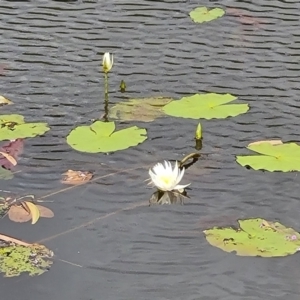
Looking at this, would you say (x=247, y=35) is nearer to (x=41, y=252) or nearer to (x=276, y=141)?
(x=276, y=141)

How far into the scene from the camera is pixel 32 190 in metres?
3.40

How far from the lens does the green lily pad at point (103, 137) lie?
3.65 metres

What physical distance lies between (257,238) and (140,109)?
1.29 metres

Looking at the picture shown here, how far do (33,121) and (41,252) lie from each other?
3.76ft

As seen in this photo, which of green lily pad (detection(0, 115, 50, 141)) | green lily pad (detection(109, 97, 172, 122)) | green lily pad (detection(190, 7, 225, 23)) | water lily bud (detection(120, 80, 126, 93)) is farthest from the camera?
green lily pad (detection(190, 7, 225, 23))

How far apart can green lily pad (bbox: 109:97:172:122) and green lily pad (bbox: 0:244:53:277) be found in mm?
1168

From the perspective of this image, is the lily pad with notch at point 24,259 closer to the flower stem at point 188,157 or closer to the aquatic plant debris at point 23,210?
the aquatic plant debris at point 23,210

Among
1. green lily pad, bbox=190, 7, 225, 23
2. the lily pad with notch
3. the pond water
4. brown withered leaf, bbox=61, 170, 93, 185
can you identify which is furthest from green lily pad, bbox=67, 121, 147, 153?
green lily pad, bbox=190, 7, 225, 23

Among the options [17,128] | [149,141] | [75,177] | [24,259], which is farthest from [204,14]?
[24,259]

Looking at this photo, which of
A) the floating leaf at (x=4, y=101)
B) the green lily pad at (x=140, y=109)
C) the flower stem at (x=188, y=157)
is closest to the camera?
the flower stem at (x=188, y=157)

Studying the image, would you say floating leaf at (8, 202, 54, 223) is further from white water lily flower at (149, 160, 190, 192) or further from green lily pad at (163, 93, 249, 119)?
green lily pad at (163, 93, 249, 119)

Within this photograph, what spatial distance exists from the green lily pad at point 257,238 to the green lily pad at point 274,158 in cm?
41

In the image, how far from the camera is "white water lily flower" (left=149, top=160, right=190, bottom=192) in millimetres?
3291

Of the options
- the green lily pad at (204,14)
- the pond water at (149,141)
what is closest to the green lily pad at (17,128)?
the pond water at (149,141)
